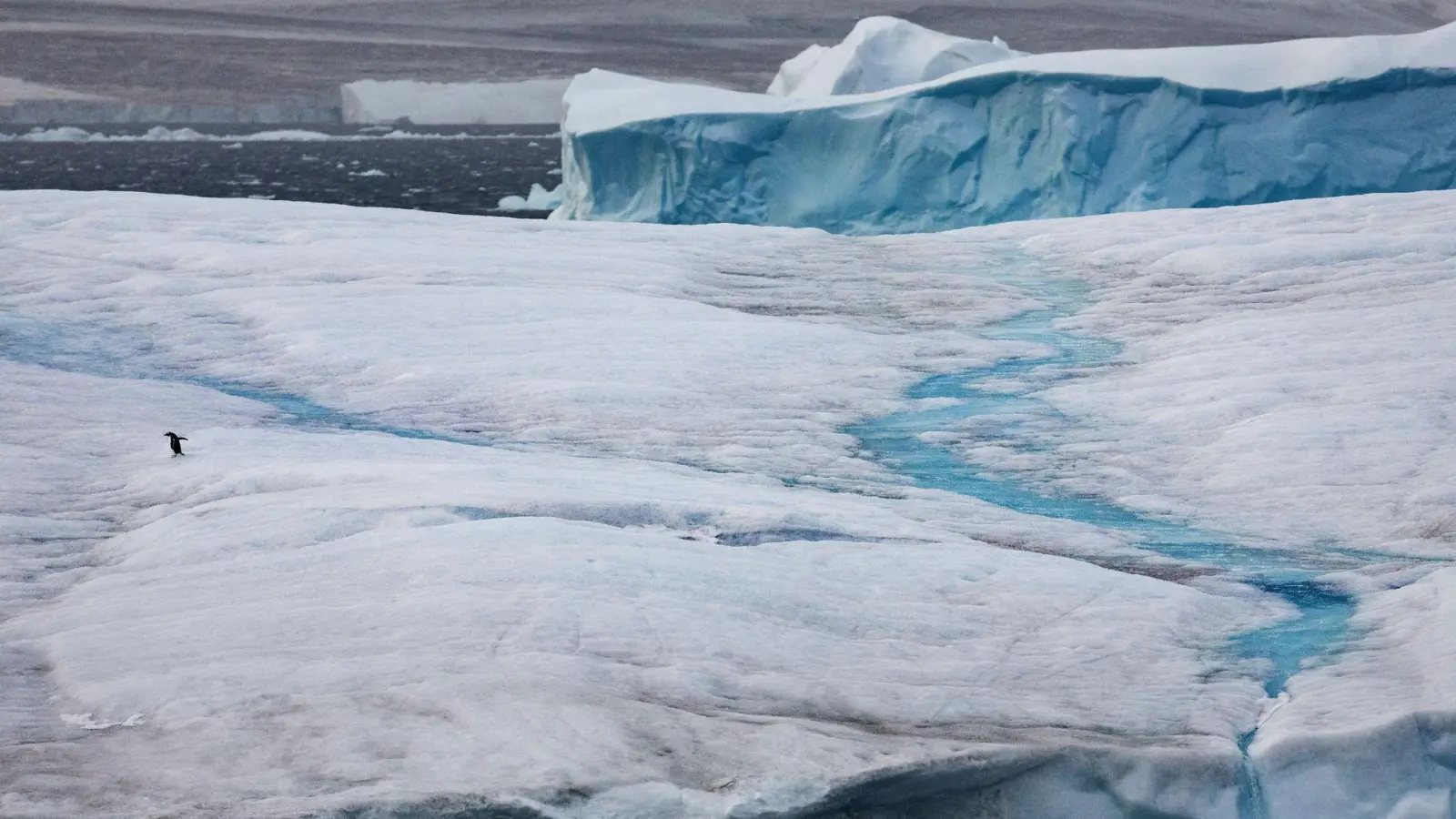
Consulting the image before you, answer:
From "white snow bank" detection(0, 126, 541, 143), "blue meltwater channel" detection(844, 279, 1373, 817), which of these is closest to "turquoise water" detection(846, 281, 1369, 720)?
"blue meltwater channel" detection(844, 279, 1373, 817)

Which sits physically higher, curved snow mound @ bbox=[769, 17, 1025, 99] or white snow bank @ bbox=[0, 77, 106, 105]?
curved snow mound @ bbox=[769, 17, 1025, 99]

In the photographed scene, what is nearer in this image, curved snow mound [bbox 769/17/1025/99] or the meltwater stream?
the meltwater stream

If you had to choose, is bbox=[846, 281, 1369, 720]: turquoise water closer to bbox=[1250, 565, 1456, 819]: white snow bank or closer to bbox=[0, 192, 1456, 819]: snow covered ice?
bbox=[0, 192, 1456, 819]: snow covered ice

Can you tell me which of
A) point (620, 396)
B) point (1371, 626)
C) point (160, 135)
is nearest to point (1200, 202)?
point (620, 396)

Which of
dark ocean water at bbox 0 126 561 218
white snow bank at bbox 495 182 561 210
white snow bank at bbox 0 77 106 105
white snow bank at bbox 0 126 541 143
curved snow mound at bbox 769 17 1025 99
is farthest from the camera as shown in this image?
white snow bank at bbox 0 77 106 105

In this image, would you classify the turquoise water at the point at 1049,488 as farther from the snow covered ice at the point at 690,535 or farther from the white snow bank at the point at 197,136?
the white snow bank at the point at 197,136

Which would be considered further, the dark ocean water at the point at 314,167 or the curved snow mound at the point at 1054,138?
the dark ocean water at the point at 314,167

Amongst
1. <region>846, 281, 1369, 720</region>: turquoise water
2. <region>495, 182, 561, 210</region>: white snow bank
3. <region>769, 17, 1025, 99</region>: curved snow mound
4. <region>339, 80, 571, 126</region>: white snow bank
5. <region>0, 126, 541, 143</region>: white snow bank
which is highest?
<region>769, 17, 1025, 99</region>: curved snow mound

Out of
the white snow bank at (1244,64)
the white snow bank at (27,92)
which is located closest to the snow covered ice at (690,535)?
the white snow bank at (1244,64)
